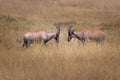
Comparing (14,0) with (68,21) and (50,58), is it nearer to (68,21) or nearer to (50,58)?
(68,21)

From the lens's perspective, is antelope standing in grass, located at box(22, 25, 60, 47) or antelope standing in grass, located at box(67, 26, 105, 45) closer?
antelope standing in grass, located at box(22, 25, 60, 47)

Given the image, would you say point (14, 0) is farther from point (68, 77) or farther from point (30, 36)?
point (68, 77)

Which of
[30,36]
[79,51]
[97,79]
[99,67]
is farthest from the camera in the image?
[30,36]

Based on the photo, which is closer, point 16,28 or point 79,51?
point 79,51

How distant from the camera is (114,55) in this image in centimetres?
928

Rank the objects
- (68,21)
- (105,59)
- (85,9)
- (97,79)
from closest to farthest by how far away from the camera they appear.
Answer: (97,79) < (105,59) < (68,21) < (85,9)

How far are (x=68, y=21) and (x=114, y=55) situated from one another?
14.5 meters

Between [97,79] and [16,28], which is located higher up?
[97,79]

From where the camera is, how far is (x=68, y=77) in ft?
24.7

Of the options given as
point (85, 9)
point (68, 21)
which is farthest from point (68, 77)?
point (85, 9)

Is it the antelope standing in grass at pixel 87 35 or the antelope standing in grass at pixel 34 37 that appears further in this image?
the antelope standing in grass at pixel 87 35

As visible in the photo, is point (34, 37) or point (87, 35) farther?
point (87, 35)

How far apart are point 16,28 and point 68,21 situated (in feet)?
15.3

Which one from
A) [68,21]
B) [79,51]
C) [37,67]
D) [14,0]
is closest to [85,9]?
[68,21]
